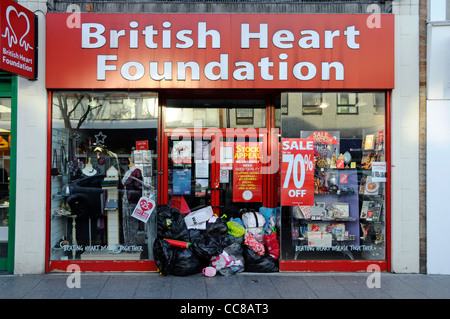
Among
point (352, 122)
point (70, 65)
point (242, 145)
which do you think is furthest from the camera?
point (242, 145)

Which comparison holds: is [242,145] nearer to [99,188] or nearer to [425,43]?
[99,188]

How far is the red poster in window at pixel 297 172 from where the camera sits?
5344mm

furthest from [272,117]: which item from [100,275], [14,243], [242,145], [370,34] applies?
[14,243]

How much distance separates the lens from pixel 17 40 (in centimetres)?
471

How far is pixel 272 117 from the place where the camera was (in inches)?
234

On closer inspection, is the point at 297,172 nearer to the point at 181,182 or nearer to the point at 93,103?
the point at 181,182

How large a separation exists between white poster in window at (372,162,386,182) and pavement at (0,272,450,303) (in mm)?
1441

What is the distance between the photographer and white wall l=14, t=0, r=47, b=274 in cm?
510

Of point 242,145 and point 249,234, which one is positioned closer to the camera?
Result: point 249,234

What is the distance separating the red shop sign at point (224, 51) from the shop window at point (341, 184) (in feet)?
1.33

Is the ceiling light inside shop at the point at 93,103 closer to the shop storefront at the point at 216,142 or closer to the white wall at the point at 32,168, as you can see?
the shop storefront at the point at 216,142

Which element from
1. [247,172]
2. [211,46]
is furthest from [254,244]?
[211,46]

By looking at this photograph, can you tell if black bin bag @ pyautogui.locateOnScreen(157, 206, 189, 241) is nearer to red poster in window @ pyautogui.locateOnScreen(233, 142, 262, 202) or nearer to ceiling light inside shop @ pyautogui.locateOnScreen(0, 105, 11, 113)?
red poster in window @ pyautogui.locateOnScreen(233, 142, 262, 202)

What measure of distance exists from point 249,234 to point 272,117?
2017 mm
